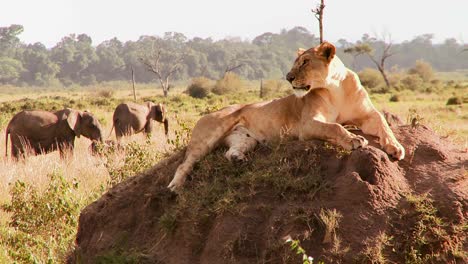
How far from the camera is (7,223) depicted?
8.71 meters

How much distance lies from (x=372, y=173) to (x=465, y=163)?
925mm

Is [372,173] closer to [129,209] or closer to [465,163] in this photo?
[465,163]

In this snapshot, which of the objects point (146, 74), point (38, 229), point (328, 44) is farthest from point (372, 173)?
point (146, 74)

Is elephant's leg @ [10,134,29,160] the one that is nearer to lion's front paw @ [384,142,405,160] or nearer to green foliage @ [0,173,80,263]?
green foliage @ [0,173,80,263]

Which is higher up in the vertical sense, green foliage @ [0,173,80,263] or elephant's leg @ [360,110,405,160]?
elephant's leg @ [360,110,405,160]

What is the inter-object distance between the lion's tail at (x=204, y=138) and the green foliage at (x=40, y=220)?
6.23ft

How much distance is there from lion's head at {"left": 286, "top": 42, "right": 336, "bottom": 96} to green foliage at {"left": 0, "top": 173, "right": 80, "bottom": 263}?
3.05 meters

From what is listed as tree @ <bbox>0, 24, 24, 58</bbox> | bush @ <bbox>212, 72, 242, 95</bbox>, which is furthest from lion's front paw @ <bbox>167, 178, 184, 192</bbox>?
tree @ <bbox>0, 24, 24, 58</bbox>

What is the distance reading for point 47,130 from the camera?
53.6 ft

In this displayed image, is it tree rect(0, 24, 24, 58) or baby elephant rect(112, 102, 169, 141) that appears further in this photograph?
tree rect(0, 24, 24, 58)

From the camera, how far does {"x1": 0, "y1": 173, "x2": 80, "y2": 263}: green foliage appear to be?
735 cm

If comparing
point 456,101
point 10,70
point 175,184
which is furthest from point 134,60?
point 175,184

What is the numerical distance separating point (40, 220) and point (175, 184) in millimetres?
3355

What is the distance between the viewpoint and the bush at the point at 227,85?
55719 mm
